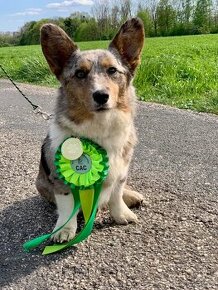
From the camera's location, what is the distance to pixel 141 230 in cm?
368

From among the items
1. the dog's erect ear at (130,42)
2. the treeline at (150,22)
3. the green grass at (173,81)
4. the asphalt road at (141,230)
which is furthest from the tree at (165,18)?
the dog's erect ear at (130,42)

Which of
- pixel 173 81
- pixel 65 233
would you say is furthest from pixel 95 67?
pixel 173 81

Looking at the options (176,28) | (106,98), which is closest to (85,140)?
(106,98)

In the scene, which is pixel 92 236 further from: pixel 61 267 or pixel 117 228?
pixel 61 267

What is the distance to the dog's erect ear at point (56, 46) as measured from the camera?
142 inches

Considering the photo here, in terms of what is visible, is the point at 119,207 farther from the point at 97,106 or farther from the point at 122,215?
the point at 97,106

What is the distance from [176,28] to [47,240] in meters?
57.1

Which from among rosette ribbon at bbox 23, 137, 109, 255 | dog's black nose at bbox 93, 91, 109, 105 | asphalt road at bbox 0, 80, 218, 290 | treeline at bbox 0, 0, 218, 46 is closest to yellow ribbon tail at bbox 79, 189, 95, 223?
rosette ribbon at bbox 23, 137, 109, 255

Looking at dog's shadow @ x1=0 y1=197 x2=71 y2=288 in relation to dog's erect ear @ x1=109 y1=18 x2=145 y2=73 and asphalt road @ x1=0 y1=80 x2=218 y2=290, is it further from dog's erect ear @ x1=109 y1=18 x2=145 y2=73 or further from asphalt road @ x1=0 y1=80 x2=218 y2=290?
dog's erect ear @ x1=109 y1=18 x2=145 y2=73

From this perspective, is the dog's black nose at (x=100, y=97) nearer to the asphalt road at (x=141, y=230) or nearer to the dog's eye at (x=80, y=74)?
the dog's eye at (x=80, y=74)

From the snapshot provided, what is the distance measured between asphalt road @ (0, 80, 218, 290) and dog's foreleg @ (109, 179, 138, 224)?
75mm

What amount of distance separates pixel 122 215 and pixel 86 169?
0.55 meters

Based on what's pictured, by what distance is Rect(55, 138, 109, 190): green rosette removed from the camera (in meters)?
3.47

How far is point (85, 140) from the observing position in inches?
140
